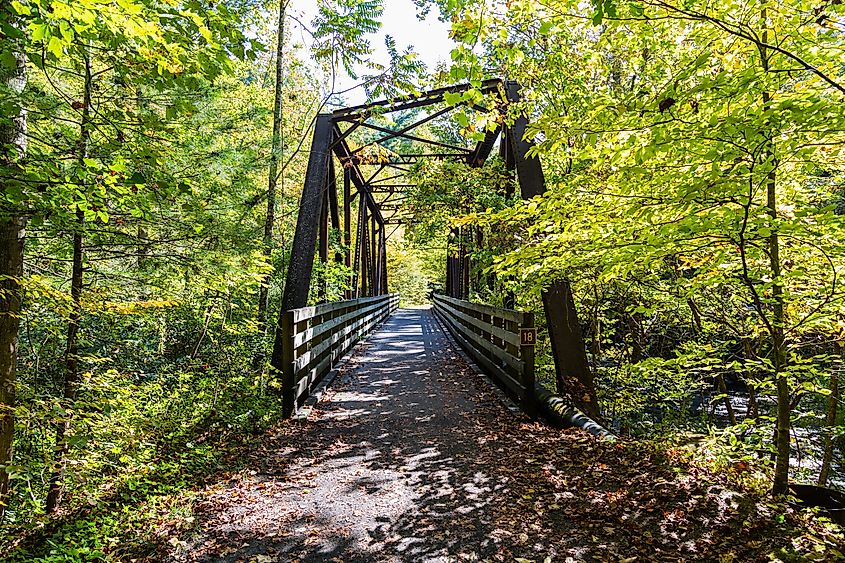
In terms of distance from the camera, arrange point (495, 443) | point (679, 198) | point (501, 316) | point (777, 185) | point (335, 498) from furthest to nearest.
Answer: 1. point (501, 316)
2. point (495, 443)
3. point (335, 498)
4. point (777, 185)
5. point (679, 198)

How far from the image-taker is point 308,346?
5.87 m

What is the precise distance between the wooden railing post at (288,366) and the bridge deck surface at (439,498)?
246mm

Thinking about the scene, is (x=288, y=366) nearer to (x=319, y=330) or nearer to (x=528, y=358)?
(x=319, y=330)

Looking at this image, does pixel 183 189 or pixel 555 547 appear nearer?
pixel 555 547

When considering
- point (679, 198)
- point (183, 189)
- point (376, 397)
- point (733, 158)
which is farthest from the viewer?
point (376, 397)

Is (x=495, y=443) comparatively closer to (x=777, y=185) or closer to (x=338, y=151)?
(x=777, y=185)

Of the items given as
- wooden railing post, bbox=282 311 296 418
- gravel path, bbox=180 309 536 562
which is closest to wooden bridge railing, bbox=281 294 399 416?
wooden railing post, bbox=282 311 296 418

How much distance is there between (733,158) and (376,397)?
487 cm

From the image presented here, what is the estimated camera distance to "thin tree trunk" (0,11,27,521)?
9.24ft

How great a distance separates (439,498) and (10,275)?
9.36ft

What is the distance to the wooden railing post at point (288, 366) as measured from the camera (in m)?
4.95

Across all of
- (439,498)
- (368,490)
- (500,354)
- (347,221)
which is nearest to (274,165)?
(500,354)

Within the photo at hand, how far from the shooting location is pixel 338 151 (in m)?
10.7

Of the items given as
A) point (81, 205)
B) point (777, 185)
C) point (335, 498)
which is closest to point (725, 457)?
point (777, 185)
